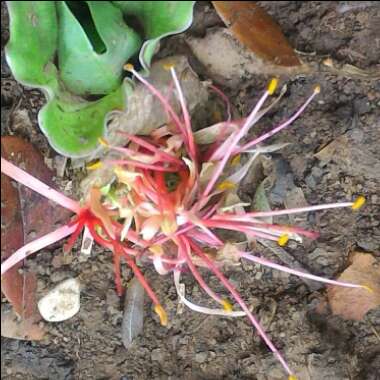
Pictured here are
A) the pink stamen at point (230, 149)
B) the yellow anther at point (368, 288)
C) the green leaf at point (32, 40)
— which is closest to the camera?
the green leaf at point (32, 40)

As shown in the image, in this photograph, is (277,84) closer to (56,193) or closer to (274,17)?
(274,17)

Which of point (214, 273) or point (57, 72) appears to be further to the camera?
point (214, 273)

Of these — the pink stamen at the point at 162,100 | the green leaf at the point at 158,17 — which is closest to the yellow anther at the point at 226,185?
the pink stamen at the point at 162,100

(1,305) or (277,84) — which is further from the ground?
(277,84)

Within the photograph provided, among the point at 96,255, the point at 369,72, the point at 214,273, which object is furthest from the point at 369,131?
the point at 96,255

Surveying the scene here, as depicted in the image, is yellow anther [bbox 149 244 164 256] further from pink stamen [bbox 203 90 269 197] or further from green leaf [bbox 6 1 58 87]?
green leaf [bbox 6 1 58 87]

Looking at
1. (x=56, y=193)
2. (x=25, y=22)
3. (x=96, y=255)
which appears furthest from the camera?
(x=96, y=255)

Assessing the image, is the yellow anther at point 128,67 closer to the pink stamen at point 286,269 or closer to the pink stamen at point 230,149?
the pink stamen at point 230,149
